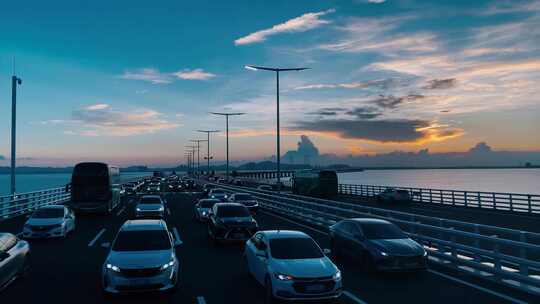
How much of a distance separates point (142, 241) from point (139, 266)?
1.53 metres

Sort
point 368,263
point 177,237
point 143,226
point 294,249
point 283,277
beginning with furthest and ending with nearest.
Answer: point 177,237 < point 368,263 < point 143,226 < point 294,249 < point 283,277

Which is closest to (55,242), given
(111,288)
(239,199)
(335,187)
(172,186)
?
(111,288)

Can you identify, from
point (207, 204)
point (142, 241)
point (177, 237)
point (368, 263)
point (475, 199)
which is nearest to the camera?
point (142, 241)

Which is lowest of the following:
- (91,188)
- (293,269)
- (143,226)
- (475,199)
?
(475,199)

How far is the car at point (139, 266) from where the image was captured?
10148 mm

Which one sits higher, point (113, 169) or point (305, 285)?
point (113, 169)

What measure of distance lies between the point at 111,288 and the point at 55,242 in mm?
10756

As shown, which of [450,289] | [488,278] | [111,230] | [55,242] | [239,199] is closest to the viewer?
[450,289]

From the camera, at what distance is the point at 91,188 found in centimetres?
2986

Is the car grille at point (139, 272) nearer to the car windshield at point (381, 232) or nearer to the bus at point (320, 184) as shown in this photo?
the car windshield at point (381, 232)

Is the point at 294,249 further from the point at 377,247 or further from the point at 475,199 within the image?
the point at 475,199

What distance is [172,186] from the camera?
2849 inches

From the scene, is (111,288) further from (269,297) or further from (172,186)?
(172,186)

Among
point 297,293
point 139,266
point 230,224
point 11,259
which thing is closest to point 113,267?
point 139,266
